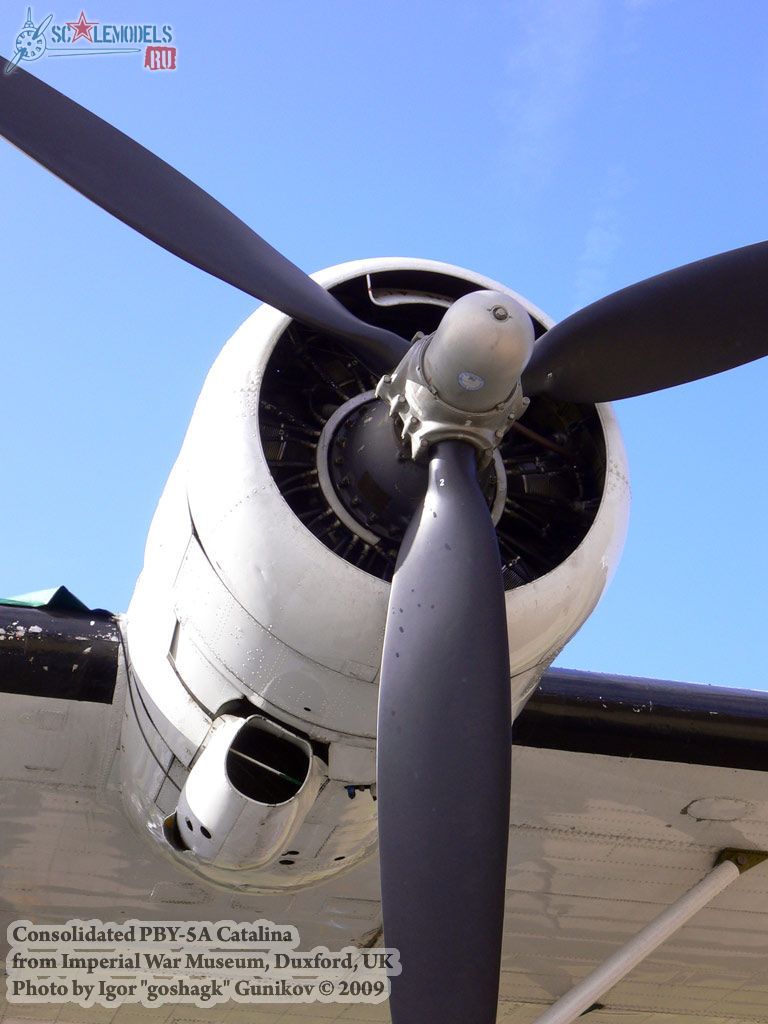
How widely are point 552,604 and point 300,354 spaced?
1683 millimetres

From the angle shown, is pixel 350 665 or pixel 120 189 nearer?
pixel 350 665

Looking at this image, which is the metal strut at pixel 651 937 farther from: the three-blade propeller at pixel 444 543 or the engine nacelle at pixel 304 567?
the three-blade propeller at pixel 444 543

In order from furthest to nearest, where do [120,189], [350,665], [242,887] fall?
[242,887]
[120,189]
[350,665]

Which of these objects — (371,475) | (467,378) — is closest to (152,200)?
(371,475)

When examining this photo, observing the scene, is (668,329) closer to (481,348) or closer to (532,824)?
(481,348)

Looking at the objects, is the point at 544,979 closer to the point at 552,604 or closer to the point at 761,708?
the point at 761,708

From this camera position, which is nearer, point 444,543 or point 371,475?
point 444,543

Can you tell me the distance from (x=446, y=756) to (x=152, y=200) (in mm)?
2833

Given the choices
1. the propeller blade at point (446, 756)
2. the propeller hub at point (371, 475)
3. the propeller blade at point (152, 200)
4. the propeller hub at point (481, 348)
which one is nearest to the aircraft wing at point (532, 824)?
the propeller hub at point (371, 475)

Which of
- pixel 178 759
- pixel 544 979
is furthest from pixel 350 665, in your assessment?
pixel 544 979

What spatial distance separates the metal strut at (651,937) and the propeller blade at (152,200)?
3.88 m

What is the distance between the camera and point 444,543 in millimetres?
5141

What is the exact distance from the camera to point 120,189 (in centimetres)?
563

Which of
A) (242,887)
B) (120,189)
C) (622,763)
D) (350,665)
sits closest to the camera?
(350,665)
